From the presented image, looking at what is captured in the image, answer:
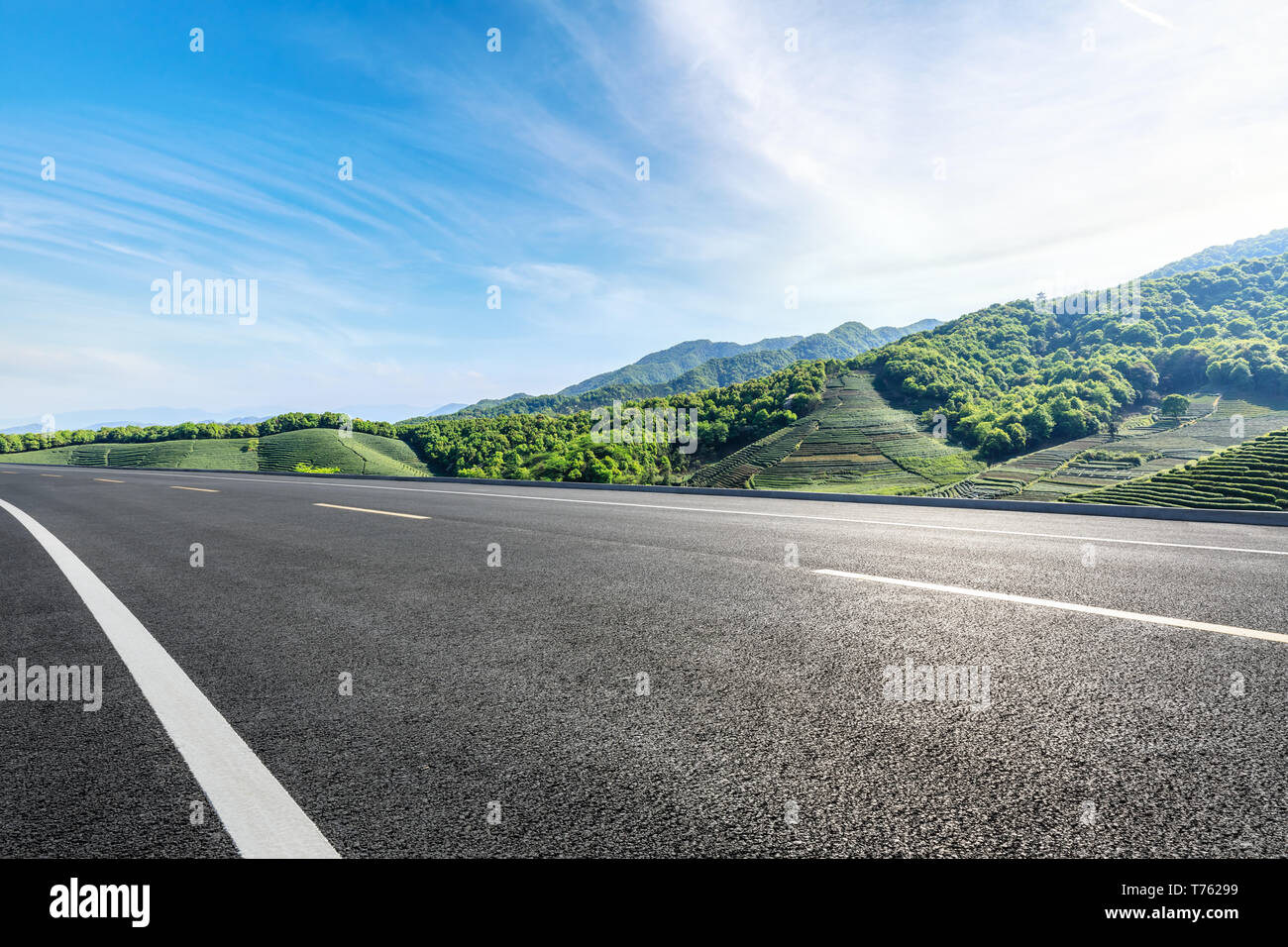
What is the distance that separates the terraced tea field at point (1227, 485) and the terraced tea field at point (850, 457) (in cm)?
2302

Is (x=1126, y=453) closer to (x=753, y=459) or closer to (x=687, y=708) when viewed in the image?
(x=753, y=459)

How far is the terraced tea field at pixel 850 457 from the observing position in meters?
70.5

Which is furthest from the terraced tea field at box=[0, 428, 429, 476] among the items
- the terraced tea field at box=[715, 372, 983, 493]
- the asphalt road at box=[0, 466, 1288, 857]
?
the asphalt road at box=[0, 466, 1288, 857]

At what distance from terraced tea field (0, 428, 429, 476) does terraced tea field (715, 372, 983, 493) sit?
5536 cm

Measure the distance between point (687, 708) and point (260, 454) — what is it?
412ft

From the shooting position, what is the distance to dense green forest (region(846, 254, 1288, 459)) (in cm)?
8688

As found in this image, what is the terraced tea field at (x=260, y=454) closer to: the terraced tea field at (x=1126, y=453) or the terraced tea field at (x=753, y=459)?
the terraced tea field at (x=753, y=459)

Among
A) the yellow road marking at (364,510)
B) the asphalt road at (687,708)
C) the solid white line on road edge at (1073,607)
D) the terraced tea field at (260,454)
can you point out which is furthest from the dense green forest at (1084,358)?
the asphalt road at (687,708)

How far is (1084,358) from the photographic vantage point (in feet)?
349

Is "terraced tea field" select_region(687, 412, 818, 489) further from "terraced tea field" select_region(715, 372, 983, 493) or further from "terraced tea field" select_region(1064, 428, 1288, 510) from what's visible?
"terraced tea field" select_region(1064, 428, 1288, 510)

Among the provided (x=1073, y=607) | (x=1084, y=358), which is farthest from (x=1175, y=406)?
(x=1073, y=607)
